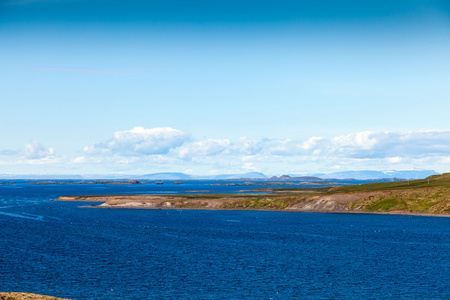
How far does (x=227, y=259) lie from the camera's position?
84938mm

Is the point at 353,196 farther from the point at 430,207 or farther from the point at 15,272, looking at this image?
the point at 15,272

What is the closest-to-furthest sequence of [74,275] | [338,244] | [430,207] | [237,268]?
[74,275] → [237,268] → [338,244] → [430,207]

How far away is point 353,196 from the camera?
194m

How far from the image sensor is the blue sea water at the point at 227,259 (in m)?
62.1

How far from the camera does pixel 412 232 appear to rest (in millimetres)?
122688

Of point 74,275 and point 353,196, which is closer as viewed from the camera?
point 74,275

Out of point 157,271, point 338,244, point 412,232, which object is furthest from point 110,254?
point 412,232

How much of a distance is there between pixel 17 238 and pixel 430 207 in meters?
133

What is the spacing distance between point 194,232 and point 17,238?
138ft

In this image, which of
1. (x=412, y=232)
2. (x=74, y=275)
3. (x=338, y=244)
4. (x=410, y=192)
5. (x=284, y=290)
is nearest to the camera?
(x=284, y=290)

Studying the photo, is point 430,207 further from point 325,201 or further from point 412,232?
point 412,232

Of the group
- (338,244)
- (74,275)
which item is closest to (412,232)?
(338,244)

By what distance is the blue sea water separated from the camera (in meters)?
62.1

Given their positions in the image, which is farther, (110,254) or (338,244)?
(338,244)
